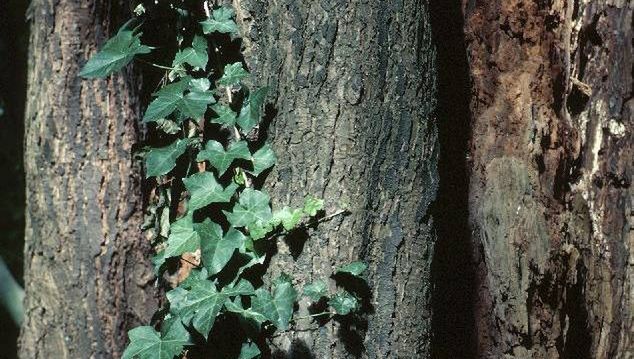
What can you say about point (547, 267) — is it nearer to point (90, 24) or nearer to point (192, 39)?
point (192, 39)

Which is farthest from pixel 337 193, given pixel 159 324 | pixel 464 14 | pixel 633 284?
pixel 633 284

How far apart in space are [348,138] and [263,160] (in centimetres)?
24

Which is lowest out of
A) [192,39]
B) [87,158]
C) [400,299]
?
[400,299]

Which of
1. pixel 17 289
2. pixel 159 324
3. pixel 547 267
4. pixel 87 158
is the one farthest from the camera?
pixel 17 289

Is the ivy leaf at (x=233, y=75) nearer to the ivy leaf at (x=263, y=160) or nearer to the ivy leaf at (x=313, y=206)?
the ivy leaf at (x=263, y=160)

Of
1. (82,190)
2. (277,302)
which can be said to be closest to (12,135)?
(82,190)

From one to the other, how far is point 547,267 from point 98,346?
181 centimetres

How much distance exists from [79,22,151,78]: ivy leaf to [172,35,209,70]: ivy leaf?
85 millimetres

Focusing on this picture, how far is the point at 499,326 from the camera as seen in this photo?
6.73 feet

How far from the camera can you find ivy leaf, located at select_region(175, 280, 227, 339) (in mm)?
1536

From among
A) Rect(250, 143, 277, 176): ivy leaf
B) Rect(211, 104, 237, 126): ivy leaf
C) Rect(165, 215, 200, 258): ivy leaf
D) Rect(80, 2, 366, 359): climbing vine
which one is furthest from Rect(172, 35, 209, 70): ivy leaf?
Rect(165, 215, 200, 258): ivy leaf

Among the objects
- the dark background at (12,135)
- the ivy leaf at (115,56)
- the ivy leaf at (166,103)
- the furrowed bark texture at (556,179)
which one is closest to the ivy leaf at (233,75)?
the ivy leaf at (166,103)

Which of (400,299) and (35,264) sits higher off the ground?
(400,299)

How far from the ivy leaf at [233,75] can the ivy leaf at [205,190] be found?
0.25m
